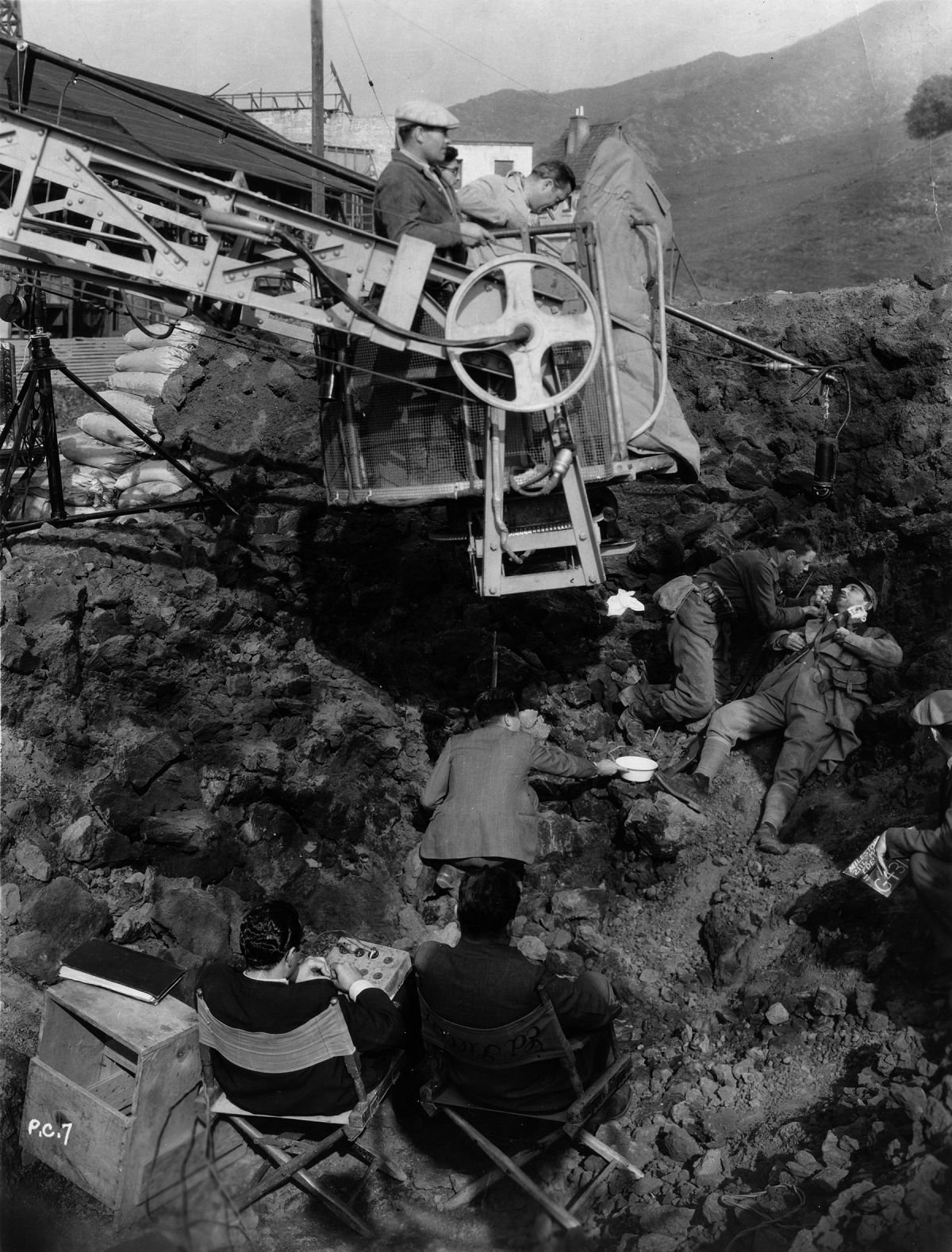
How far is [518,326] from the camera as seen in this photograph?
450 centimetres

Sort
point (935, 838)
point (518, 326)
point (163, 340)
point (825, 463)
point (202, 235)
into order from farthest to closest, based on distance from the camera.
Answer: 1. point (163, 340)
2. point (825, 463)
3. point (202, 235)
4. point (518, 326)
5. point (935, 838)

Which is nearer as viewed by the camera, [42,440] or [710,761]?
[710,761]

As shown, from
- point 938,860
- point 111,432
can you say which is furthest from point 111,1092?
point 111,432

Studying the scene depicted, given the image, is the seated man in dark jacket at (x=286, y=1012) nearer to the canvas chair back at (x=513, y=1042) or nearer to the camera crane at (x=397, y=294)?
the canvas chair back at (x=513, y=1042)

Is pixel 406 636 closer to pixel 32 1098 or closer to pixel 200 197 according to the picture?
pixel 200 197

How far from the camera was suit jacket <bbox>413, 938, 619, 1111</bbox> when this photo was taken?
3.71 m

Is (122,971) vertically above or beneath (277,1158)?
above

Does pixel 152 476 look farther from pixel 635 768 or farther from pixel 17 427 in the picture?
pixel 635 768

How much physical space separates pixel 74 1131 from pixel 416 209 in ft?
13.9

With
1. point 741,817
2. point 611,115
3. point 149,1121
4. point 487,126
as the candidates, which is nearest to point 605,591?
point 741,817

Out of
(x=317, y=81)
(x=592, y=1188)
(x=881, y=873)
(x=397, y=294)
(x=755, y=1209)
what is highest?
(x=317, y=81)

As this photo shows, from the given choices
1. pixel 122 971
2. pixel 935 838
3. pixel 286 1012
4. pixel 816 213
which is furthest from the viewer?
pixel 816 213

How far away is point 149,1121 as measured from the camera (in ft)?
12.8

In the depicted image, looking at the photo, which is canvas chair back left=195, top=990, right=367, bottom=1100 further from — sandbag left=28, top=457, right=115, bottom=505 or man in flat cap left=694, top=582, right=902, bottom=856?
sandbag left=28, top=457, right=115, bottom=505
